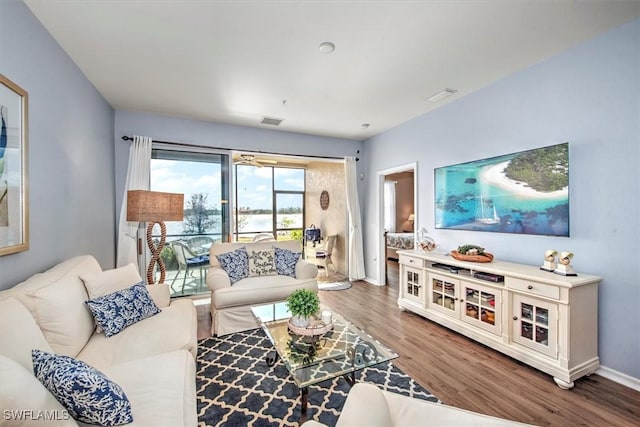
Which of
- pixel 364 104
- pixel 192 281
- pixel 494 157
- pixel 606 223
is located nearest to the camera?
pixel 606 223

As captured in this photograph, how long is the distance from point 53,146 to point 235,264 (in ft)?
6.45

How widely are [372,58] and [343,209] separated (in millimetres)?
3542

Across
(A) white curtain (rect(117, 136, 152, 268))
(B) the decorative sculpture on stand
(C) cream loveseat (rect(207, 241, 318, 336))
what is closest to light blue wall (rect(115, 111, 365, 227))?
(A) white curtain (rect(117, 136, 152, 268))

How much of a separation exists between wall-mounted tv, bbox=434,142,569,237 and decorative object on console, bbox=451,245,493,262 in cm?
33

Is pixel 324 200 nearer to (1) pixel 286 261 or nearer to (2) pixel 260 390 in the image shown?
(1) pixel 286 261

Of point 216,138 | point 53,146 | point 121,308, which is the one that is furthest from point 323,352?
point 216,138

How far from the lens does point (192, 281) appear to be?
435 cm

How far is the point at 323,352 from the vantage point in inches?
76.5

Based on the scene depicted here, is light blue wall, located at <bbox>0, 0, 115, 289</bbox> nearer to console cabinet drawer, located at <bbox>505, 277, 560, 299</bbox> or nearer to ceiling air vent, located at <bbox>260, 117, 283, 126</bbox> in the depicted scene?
ceiling air vent, located at <bbox>260, 117, 283, 126</bbox>

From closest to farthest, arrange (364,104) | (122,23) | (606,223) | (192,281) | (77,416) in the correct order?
(77,416) → (122,23) → (606,223) → (364,104) → (192,281)

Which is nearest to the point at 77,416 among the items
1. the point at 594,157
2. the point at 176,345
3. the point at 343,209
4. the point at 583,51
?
the point at 176,345

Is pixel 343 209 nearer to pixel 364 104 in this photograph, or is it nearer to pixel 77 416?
pixel 364 104

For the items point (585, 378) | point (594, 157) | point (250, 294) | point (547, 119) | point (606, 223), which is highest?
point (547, 119)

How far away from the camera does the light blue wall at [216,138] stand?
152 inches
